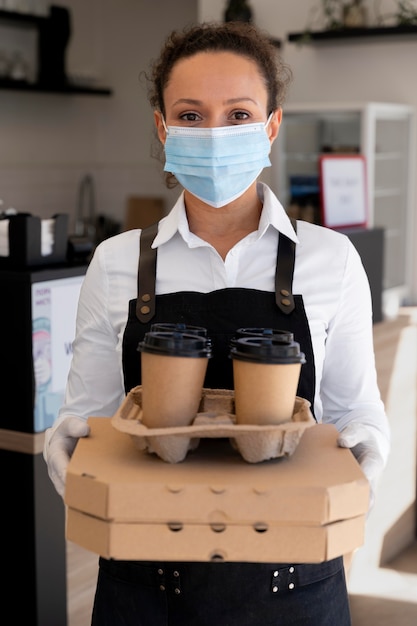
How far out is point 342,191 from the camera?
12.3 ft

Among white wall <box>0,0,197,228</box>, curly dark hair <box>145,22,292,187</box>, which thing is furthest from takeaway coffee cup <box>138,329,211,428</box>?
white wall <box>0,0,197,228</box>

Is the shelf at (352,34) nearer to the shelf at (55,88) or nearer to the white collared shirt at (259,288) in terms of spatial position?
the shelf at (55,88)

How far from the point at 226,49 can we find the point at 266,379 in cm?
56

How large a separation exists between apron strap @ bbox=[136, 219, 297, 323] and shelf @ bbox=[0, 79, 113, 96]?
17.0 feet

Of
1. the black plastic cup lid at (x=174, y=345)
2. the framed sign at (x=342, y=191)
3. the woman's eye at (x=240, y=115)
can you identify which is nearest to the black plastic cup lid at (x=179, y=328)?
the black plastic cup lid at (x=174, y=345)

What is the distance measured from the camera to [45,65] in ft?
22.1

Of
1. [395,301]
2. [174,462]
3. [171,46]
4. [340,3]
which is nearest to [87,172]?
[340,3]

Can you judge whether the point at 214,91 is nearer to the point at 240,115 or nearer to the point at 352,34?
the point at 240,115

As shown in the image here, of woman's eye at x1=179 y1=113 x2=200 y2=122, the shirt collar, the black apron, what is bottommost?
the black apron

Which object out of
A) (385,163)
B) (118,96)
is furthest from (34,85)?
(385,163)

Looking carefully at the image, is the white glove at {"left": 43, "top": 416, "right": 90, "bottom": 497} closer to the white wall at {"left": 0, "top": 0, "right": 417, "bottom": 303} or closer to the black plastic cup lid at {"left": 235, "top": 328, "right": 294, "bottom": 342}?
the black plastic cup lid at {"left": 235, "top": 328, "right": 294, "bottom": 342}

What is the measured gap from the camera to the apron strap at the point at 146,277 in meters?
1.35

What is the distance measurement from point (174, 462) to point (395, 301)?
2.99m

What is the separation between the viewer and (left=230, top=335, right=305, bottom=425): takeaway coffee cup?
1.07m
